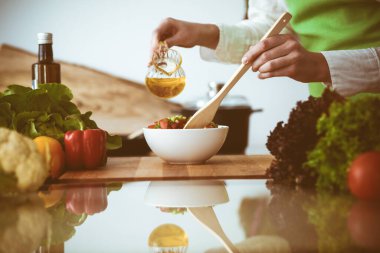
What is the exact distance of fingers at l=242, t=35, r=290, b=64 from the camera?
4.84ft

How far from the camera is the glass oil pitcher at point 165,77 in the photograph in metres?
1.54

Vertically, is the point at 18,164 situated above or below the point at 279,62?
below

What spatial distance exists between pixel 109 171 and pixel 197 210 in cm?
55

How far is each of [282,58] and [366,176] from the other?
0.65m

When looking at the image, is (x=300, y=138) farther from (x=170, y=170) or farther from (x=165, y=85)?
(x=165, y=85)

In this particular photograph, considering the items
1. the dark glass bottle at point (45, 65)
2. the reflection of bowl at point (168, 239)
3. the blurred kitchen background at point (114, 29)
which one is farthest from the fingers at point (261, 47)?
the blurred kitchen background at point (114, 29)

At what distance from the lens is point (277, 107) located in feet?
11.2

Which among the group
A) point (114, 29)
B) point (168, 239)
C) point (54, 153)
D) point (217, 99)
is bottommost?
point (168, 239)

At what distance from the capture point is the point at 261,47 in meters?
1.47

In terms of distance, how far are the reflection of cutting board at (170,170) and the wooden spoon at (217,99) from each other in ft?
0.34

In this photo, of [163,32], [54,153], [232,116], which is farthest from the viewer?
[232,116]

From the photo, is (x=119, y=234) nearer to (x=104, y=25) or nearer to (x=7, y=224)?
(x=7, y=224)

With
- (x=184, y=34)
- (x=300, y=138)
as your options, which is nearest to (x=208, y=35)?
(x=184, y=34)

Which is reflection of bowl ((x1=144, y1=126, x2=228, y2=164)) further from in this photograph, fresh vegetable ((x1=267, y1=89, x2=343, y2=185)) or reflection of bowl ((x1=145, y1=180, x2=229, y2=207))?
fresh vegetable ((x1=267, y1=89, x2=343, y2=185))
